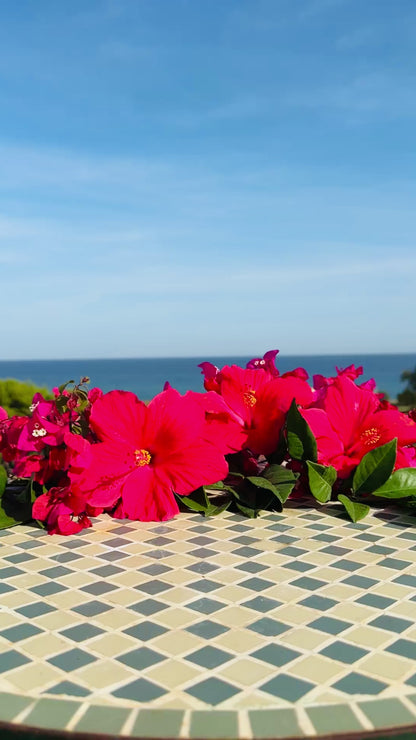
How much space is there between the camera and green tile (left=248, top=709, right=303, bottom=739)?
1.90 feet

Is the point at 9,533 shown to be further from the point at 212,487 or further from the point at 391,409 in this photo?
the point at 391,409

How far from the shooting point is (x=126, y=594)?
2.99 feet

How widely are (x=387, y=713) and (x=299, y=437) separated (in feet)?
2.62

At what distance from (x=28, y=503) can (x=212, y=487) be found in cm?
38

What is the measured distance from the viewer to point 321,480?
1.37 metres

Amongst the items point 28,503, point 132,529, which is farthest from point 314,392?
point 28,503

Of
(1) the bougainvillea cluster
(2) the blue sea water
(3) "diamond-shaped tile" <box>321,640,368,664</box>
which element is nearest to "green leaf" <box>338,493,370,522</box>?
(1) the bougainvillea cluster

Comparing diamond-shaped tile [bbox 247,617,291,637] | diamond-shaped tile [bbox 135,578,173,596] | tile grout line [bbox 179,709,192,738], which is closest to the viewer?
tile grout line [bbox 179,709,192,738]

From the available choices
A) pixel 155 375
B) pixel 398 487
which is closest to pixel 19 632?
pixel 398 487

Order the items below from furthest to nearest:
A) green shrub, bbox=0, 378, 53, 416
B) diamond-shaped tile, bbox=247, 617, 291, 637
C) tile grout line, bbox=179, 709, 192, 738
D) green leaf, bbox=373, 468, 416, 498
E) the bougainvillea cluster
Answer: green shrub, bbox=0, 378, 53, 416, green leaf, bbox=373, 468, 416, 498, the bougainvillea cluster, diamond-shaped tile, bbox=247, 617, 291, 637, tile grout line, bbox=179, 709, 192, 738

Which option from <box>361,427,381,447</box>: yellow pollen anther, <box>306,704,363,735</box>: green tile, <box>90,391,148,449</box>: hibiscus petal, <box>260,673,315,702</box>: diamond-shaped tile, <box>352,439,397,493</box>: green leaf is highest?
<box>90,391,148,449</box>: hibiscus petal

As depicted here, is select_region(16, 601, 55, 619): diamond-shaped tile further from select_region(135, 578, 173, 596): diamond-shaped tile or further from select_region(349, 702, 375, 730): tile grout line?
select_region(349, 702, 375, 730): tile grout line

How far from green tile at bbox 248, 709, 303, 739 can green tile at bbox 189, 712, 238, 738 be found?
0.7 inches

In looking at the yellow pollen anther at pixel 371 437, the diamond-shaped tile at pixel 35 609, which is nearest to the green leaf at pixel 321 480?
the yellow pollen anther at pixel 371 437
